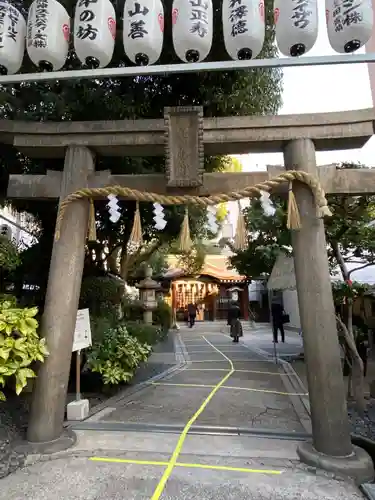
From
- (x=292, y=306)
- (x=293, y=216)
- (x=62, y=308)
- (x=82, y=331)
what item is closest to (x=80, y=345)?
(x=82, y=331)

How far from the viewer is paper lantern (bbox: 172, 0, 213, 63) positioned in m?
3.77

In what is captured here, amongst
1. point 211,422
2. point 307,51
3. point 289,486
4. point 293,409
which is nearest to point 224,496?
point 289,486

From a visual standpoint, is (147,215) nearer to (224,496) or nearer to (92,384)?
(92,384)

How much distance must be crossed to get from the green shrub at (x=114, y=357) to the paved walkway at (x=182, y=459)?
0.48 m

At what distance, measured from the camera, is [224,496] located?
307 centimetres

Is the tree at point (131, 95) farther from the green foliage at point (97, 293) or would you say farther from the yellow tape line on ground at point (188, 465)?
the yellow tape line on ground at point (188, 465)

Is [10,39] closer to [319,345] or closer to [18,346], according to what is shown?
[18,346]

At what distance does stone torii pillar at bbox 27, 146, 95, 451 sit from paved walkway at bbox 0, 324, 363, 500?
493 millimetres

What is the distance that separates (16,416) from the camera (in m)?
5.07

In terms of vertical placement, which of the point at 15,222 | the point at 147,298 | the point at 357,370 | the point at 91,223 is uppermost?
the point at 15,222

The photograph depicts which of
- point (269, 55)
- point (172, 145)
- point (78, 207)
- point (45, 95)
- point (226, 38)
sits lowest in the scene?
point (78, 207)

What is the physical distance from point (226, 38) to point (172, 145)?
4.31 ft

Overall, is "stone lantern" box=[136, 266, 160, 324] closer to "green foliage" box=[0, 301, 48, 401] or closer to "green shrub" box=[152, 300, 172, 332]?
"green shrub" box=[152, 300, 172, 332]

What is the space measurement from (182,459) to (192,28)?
184 inches
